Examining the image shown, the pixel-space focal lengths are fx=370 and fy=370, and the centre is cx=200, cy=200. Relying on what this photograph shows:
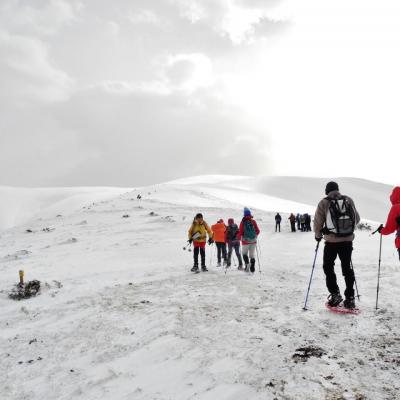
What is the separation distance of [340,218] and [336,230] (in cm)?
24

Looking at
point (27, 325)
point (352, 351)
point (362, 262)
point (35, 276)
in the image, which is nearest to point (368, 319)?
point (352, 351)

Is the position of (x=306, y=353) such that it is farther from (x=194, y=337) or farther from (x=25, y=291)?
(x=25, y=291)

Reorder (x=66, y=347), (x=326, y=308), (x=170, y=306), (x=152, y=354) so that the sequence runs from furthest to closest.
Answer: (x=170, y=306) → (x=326, y=308) → (x=66, y=347) → (x=152, y=354)

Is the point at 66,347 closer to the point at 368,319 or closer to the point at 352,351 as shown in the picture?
the point at 352,351

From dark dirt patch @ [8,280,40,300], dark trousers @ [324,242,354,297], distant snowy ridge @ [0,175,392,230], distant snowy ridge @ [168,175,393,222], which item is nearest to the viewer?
dark trousers @ [324,242,354,297]

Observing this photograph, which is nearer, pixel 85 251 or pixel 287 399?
pixel 287 399

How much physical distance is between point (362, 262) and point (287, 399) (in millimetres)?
11177

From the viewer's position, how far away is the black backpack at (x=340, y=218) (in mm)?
7004

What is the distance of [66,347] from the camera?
20.4 ft

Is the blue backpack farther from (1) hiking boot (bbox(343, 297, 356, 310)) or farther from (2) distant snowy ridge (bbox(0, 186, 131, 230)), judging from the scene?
(2) distant snowy ridge (bbox(0, 186, 131, 230))

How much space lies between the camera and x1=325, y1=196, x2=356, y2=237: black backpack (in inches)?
276

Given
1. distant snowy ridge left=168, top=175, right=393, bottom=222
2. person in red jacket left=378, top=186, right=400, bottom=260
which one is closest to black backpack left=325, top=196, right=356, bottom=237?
person in red jacket left=378, top=186, right=400, bottom=260

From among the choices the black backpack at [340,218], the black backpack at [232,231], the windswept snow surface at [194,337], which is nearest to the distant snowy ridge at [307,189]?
the black backpack at [232,231]

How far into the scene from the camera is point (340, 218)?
276 inches
